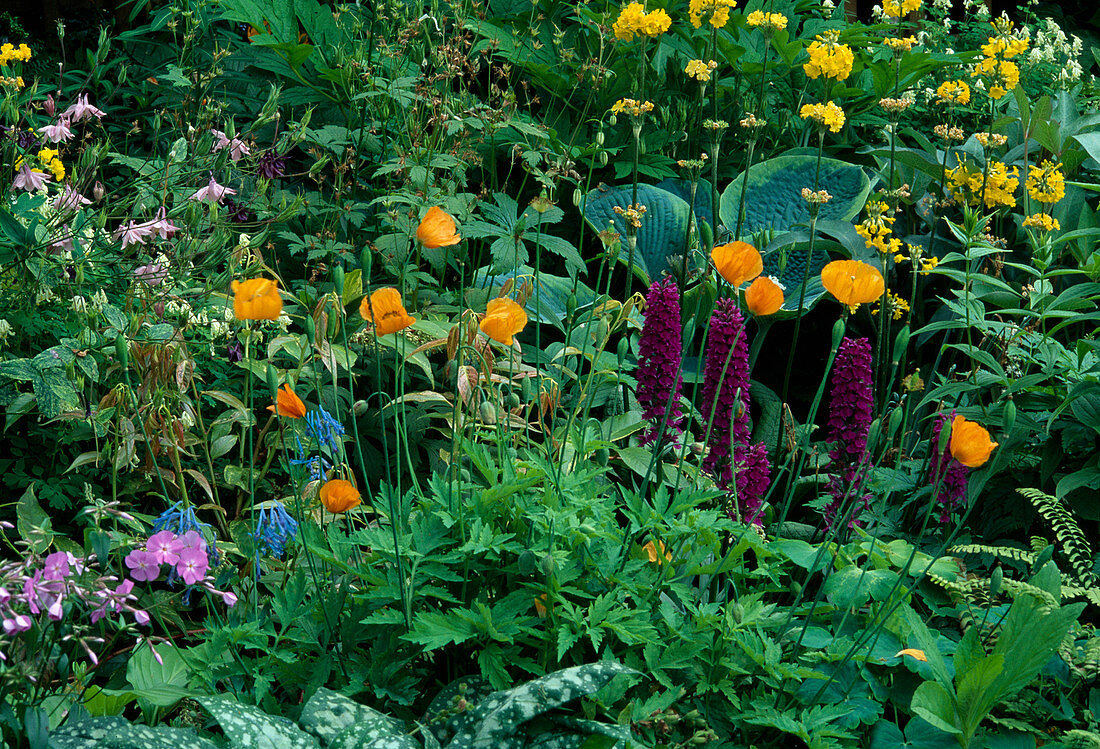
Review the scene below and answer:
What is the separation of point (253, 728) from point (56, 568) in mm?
319

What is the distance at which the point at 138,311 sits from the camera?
218 cm

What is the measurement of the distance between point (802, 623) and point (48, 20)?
4.09 m

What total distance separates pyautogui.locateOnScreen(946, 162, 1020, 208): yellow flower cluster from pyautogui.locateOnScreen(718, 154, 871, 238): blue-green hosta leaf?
583mm

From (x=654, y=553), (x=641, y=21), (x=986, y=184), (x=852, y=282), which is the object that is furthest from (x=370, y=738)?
(x=986, y=184)

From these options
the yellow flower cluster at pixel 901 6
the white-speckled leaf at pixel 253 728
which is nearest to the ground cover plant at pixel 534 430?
the white-speckled leaf at pixel 253 728

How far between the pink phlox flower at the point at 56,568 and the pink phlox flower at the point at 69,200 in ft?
3.69

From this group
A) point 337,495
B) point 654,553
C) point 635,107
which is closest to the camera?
point 337,495

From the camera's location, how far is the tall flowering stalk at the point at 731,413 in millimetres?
1828

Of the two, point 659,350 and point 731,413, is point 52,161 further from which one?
point 731,413

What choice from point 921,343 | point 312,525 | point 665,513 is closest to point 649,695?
point 665,513

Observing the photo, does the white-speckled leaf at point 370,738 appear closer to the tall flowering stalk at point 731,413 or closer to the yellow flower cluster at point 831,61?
the tall flowering stalk at point 731,413

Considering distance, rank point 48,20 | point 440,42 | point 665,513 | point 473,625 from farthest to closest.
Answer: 1. point 48,20
2. point 440,42
3. point 665,513
4. point 473,625

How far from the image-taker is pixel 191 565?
1.29 metres

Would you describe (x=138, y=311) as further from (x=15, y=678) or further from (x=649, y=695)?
(x=649, y=695)
